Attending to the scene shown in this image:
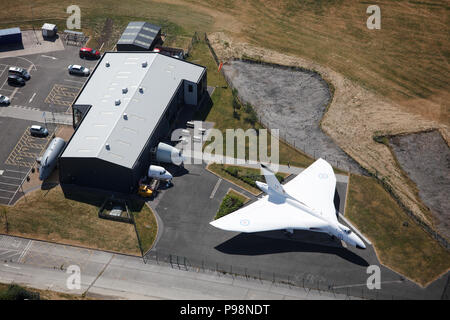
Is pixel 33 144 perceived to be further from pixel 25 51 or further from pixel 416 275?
pixel 416 275

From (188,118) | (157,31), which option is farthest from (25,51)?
(188,118)

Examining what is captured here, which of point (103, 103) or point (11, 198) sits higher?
point (103, 103)

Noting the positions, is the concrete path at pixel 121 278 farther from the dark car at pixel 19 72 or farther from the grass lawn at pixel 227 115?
the dark car at pixel 19 72

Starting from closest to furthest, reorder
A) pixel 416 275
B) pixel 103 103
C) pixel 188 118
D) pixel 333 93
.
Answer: pixel 416 275
pixel 103 103
pixel 188 118
pixel 333 93

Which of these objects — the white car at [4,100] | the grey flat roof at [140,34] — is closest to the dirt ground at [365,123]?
the grey flat roof at [140,34]

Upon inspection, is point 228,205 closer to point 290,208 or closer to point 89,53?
point 290,208

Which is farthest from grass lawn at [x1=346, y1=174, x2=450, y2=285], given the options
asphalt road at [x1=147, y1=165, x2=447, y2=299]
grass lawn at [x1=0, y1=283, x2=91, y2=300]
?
grass lawn at [x1=0, y1=283, x2=91, y2=300]

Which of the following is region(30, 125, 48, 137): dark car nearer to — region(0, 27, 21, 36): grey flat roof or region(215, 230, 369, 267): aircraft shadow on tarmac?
region(0, 27, 21, 36): grey flat roof
